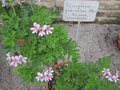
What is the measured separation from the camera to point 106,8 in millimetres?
2773

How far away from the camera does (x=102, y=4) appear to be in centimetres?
271

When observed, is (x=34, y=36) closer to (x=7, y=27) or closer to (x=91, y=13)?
(x=7, y=27)

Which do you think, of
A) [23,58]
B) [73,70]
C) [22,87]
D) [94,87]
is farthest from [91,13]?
[22,87]

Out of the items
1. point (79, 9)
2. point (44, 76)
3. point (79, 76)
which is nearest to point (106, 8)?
point (79, 9)

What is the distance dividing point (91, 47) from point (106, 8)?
0.66 metres

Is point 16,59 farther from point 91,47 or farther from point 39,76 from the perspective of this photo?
point 91,47

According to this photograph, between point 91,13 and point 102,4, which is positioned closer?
point 91,13

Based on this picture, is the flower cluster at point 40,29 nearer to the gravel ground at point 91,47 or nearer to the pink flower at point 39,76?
the pink flower at point 39,76

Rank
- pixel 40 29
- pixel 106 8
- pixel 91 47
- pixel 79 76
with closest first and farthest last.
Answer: pixel 40 29
pixel 79 76
pixel 91 47
pixel 106 8

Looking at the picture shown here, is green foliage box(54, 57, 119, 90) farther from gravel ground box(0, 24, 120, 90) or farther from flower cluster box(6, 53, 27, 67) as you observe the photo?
gravel ground box(0, 24, 120, 90)

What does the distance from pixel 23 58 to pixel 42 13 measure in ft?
1.05

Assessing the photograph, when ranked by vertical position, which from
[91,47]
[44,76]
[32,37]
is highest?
[32,37]

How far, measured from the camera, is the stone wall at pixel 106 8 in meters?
2.68

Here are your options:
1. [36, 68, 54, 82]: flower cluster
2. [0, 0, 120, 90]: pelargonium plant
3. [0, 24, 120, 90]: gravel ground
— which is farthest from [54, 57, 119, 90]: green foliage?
[0, 24, 120, 90]: gravel ground
